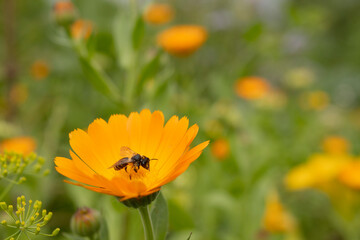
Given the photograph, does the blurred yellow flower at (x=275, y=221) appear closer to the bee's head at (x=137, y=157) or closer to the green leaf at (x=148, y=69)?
the green leaf at (x=148, y=69)

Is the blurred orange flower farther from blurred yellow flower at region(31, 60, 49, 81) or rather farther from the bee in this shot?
blurred yellow flower at region(31, 60, 49, 81)

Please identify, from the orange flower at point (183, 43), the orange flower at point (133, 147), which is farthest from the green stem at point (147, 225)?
the orange flower at point (183, 43)

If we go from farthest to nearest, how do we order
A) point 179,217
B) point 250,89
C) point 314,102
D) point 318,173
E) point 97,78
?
point 314,102, point 250,89, point 318,173, point 179,217, point 97,78

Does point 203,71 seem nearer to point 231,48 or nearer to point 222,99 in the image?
point 231,48

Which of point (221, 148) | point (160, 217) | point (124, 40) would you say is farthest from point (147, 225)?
point (221, 148)

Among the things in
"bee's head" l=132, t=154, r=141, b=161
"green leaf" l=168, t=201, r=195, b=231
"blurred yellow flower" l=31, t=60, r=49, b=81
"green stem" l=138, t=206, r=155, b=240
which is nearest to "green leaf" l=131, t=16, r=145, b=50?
"green leaf" l=168, t=201, r=195, b=231

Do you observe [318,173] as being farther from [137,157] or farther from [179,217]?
[137,157]
